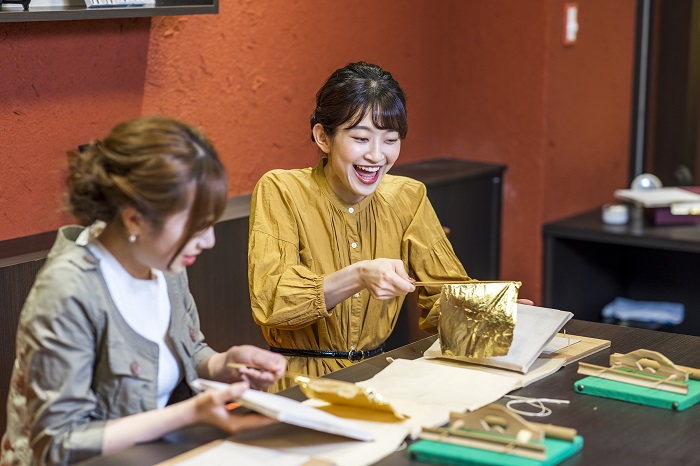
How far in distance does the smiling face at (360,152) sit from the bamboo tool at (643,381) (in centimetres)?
67

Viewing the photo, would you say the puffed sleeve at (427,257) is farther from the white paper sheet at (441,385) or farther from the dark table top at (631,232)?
the dark table top at (631,232)

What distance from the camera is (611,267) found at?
445 cm

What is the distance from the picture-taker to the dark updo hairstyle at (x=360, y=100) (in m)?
2.33

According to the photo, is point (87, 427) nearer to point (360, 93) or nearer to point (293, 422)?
point (293, 422)

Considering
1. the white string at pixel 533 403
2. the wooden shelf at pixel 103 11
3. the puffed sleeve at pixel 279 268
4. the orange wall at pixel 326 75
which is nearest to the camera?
the white string at pixel 533 403

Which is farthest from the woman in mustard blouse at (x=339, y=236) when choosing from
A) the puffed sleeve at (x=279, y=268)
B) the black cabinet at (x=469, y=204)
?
the black cabinet at (x=469, y=204)

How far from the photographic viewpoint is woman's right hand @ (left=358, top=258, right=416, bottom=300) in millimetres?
2082

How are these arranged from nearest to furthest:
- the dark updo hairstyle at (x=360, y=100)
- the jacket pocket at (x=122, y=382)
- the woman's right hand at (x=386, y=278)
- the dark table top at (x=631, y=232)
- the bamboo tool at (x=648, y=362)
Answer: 1. the jacket pocket at (x=122, y=382)
2. the bamboo tool at (x=648, y=362)
3. the woman's right hand at (x=386, y=278)
4. the dark updo hairstyle at (x=360, y=100)
5. the dark table top at (x=631, y=232)

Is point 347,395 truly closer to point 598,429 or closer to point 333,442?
point 333,442

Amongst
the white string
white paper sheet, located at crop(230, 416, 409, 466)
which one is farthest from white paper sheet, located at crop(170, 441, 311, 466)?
the white string

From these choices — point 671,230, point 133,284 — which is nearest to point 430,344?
point 133,284

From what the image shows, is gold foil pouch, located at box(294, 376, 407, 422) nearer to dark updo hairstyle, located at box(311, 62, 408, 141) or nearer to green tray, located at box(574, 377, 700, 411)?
green tray, located at box(574, 377, 700, 411)

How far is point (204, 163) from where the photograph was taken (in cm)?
162

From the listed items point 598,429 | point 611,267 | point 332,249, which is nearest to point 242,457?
point 598,429
